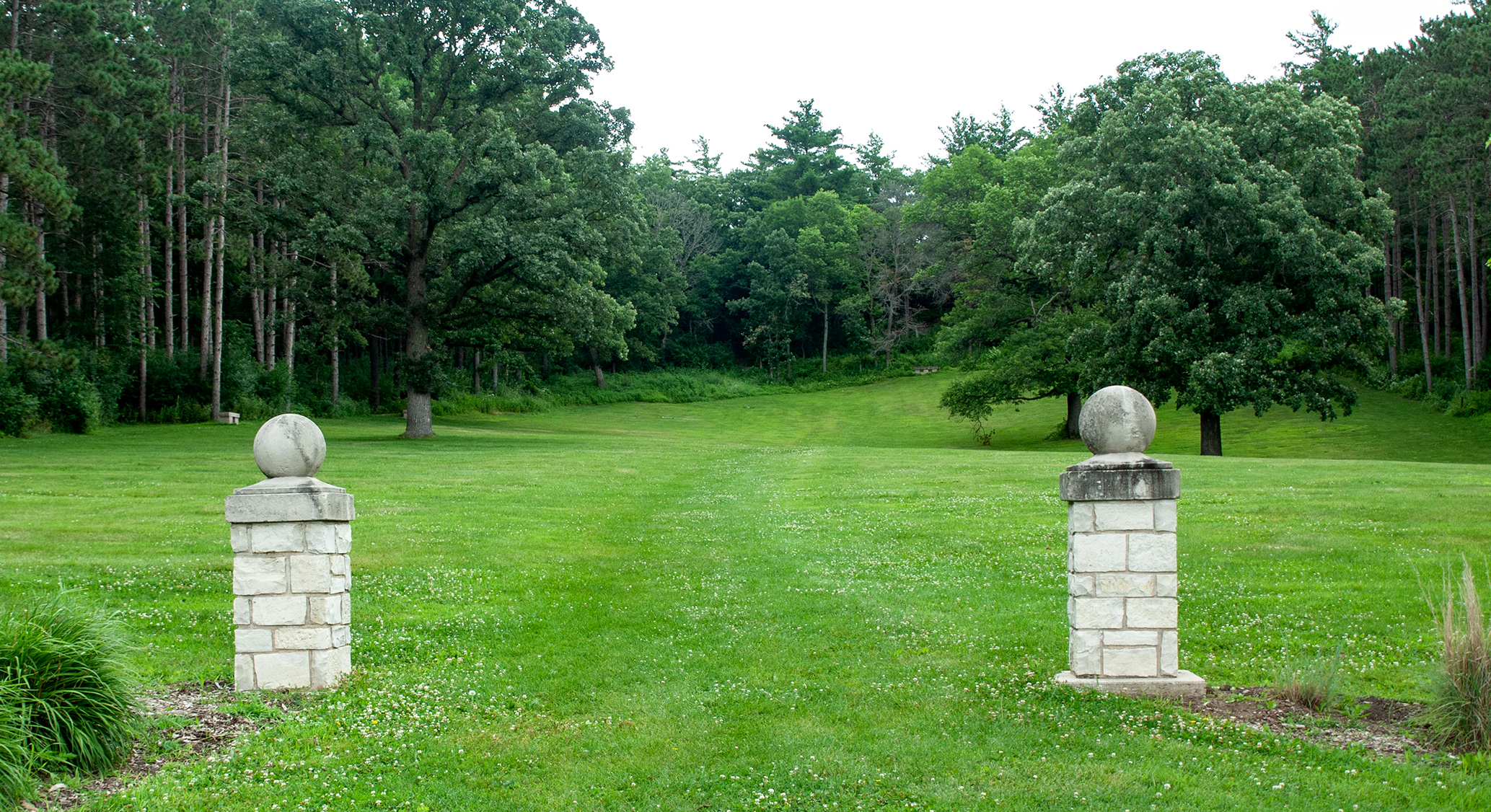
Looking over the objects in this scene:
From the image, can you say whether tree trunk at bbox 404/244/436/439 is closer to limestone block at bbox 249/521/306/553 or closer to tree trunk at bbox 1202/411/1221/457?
tree trunk at bbox 1202/411/1221/457

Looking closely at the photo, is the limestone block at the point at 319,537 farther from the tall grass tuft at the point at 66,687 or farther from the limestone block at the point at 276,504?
the tall grass tuft at the point at 66,687

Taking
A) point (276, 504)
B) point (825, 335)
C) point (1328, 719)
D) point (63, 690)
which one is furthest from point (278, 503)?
point (825, 335)

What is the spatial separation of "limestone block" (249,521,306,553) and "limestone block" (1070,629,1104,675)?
5.52 meters

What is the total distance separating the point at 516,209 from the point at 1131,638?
27.0 m

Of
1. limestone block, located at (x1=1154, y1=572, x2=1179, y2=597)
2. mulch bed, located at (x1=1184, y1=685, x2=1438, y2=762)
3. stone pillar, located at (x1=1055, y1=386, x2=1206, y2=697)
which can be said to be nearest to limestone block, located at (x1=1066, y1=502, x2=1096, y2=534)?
stone pillar, located at (x1=1055, y1=386, x2=1206, y2=697)

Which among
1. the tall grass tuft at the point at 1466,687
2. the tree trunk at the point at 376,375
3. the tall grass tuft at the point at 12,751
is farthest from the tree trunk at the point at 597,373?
the tall grass tuft at the point at 1466,687

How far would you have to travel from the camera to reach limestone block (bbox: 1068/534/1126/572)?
6.74m

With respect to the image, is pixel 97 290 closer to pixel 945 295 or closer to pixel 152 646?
pixel 152 646

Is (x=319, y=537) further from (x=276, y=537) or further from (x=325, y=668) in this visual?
(x=325, y=668)

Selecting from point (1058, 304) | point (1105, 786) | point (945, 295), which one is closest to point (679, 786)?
point (1105, 786)

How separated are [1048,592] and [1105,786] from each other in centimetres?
508

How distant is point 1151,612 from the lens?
266 inches

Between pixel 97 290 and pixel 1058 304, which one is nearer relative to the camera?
pixel 97 290

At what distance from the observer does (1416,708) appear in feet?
20.9
